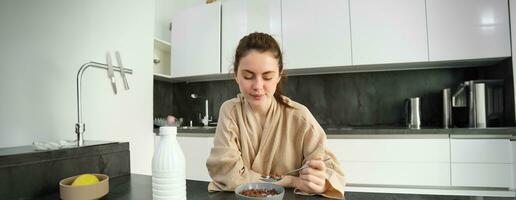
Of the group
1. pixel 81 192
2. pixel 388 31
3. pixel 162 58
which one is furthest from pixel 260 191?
pixel 162 58

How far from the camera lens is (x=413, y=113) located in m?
2.14

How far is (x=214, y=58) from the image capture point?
2.48 meters

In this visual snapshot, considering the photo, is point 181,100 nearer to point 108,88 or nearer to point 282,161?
point 108,88

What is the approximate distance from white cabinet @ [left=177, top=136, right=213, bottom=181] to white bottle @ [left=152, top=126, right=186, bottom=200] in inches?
65.5

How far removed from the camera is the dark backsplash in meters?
2.30

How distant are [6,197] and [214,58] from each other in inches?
74.9

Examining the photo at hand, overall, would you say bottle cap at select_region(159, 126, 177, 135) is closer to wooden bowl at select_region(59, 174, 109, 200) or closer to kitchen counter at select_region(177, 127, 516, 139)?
wooden bowl at select_region(59, 174, 109, 200)

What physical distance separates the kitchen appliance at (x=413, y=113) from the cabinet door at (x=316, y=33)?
0.64 m

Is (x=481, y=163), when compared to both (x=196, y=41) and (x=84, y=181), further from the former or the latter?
(x=196, y=41)

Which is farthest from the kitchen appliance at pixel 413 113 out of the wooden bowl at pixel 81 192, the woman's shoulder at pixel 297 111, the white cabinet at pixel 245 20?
the wooden bowl at pixel 81 192

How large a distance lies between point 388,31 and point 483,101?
2.76 feet

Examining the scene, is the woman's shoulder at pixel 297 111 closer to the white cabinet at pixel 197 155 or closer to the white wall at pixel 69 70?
the white wall at pixel 69 70

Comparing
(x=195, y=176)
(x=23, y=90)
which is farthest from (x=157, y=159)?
(x=195, y=176)

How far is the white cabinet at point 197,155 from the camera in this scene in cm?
224
